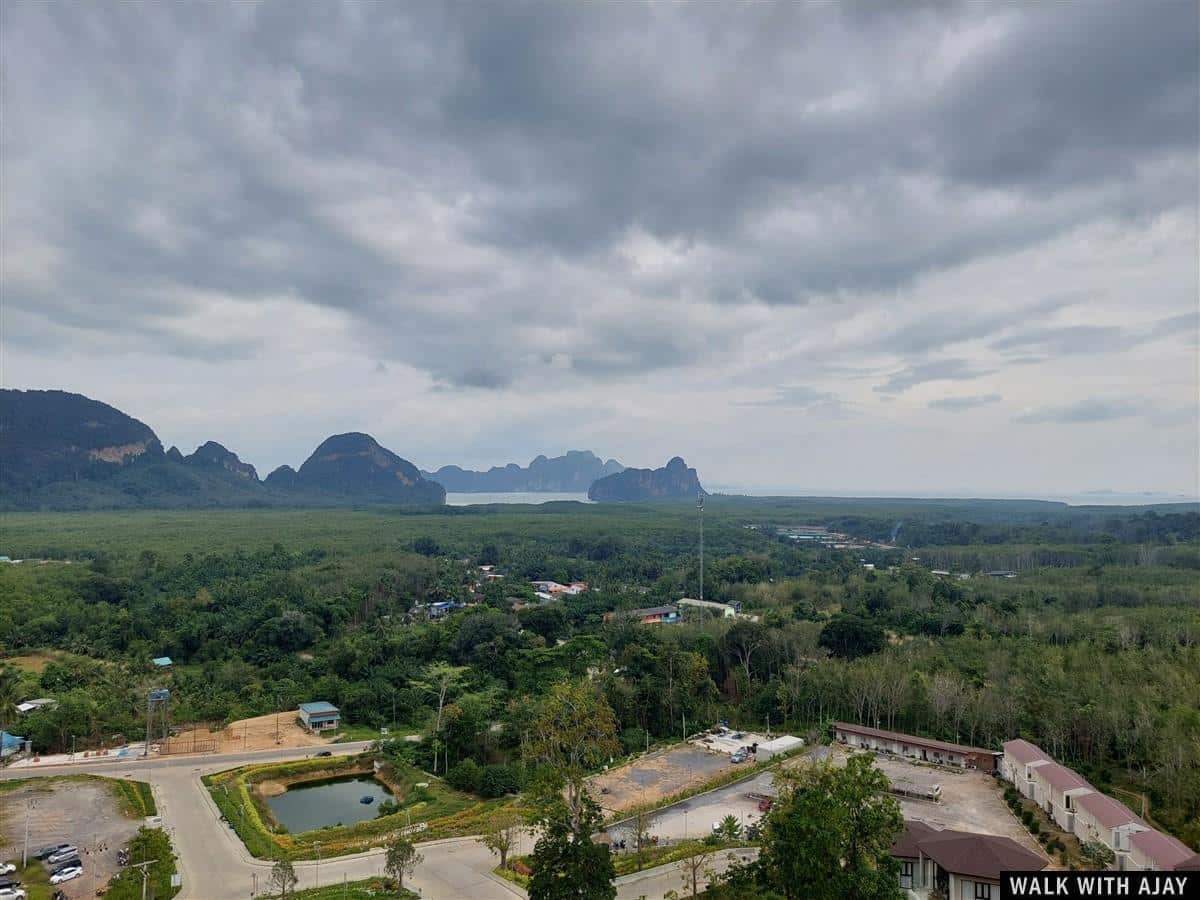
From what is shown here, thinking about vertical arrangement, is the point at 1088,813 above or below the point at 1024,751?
below

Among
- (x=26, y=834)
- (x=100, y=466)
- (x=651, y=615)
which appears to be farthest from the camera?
(x=100, y=466)

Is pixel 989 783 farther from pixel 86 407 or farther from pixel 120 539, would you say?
pixel 86 407

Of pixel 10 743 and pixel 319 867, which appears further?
pixel 10 743

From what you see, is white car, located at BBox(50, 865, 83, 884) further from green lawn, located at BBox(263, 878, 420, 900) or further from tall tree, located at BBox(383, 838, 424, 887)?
tall tree, located at BBox(383, 838, 424, 887)

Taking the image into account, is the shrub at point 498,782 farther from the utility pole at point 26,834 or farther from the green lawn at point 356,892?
the utility pole at point 26,834

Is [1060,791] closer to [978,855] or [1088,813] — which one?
[1088,813]

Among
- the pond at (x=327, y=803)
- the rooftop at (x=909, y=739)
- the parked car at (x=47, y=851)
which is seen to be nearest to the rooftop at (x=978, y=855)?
the rooftop at (x=909, y=739)

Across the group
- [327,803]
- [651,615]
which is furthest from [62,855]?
[651,615]
